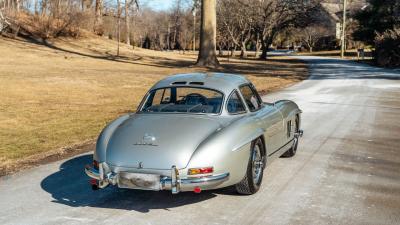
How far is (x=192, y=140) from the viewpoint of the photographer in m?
5.46

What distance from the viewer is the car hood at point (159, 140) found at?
17.3 feet

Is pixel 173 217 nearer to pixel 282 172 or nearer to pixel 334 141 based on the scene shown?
pixel 282 172

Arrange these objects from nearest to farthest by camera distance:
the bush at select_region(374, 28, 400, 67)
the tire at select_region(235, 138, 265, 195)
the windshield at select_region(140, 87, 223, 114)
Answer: the tire at select_region(235, 138, 265, 195)
the windshield at select_region(140, 87, 223, 114)
the bush at select_region(374, 28, 400, 67)

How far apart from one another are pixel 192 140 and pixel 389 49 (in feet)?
126

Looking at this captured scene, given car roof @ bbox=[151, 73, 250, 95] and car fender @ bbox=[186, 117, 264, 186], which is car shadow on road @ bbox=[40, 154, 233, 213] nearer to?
car fender @ bbox=[186, 117, 264, 186]

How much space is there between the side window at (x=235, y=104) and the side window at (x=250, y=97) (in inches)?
6.7

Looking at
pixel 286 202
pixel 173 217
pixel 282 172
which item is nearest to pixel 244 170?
pixel 286 202

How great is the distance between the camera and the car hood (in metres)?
5.27

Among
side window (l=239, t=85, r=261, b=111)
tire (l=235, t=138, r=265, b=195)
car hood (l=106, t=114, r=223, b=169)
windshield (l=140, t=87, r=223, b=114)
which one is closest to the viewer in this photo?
car hood (l=106, t=114, r=223, b=169)

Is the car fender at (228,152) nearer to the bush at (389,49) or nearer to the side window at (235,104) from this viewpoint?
the side window at (235,104)

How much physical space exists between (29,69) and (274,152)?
2515 cm

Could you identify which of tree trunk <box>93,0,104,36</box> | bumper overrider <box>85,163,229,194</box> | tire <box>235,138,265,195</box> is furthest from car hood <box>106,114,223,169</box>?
tree trunk <box>93,0,104,36</box>

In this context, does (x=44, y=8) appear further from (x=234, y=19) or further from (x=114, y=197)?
(x=114, y=197)

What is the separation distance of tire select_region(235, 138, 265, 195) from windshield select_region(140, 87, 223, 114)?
664 mm
